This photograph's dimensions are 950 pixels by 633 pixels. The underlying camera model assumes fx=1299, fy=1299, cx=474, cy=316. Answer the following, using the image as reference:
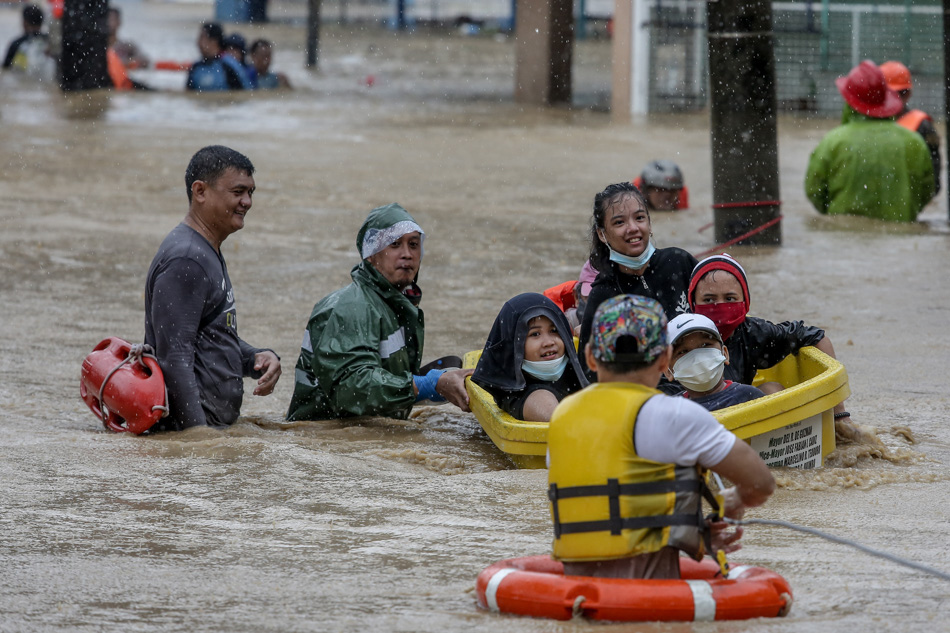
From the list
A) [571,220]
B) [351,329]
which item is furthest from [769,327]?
[571,220]

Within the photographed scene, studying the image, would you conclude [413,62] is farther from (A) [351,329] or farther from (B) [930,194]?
(A) [351,329]

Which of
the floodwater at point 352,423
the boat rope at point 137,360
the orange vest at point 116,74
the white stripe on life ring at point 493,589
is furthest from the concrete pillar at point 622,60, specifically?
the white stripe on life ring at point 493,589

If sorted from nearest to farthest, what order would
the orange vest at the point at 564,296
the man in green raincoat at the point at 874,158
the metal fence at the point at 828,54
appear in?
the orange vest at the point at 564,296 → the man in green raincoat at the point at 874,158 → the metal fence at the point at 828,54

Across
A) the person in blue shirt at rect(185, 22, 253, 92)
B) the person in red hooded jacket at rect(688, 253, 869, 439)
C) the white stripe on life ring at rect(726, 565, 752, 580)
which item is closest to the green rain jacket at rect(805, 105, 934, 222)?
the person in red hooded jacket at rect(688, 253, 869, 439)

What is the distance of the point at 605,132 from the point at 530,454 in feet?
43.9

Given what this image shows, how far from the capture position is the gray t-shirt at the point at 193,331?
5973 mm

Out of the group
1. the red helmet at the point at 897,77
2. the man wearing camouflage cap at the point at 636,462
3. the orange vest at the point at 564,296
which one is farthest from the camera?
the red helmet at the point at 897,77

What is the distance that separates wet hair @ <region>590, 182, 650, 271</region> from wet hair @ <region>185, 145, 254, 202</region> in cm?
168

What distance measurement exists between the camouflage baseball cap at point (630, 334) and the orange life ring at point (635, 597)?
25.5 inches

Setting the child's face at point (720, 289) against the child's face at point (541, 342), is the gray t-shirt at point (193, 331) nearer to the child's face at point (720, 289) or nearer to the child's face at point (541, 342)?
the child's face at point (541, 342)

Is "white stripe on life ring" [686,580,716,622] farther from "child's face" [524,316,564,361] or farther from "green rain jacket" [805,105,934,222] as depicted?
"green rain jacket" [805,105,934,222]

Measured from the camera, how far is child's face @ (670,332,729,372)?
5.39 m

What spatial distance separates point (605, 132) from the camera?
60.3 feet

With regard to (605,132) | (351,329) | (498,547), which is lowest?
(498,547)
